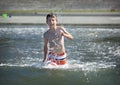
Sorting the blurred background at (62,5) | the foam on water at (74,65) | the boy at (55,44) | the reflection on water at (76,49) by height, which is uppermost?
the boy at (55,44)

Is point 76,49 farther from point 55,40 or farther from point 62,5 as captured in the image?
point 62,5

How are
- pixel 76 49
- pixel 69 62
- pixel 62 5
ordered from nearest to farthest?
pixel 69 62
pixel 76 49
pixel 62 5

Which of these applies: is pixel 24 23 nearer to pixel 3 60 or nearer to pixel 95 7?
pixel 3 60

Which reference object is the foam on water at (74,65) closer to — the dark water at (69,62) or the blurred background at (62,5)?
the dark water at (69,62)

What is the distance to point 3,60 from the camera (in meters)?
10.4

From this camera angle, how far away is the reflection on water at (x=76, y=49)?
32.8ft

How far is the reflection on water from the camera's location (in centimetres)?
998

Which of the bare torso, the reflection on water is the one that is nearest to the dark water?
the reflection on water

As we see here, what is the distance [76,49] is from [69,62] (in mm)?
2659

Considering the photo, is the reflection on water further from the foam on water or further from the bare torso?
the bare torso

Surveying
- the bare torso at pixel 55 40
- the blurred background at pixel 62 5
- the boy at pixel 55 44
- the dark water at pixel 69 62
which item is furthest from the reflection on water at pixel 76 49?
the blurred background at pixel 62 5

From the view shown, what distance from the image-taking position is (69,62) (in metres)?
9.98

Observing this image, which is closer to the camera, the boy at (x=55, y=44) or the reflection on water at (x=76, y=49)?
the boy at (x=55, y=44)

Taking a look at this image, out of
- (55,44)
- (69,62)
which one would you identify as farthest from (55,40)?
(69,62)
